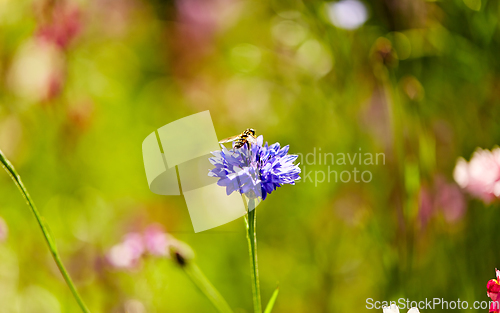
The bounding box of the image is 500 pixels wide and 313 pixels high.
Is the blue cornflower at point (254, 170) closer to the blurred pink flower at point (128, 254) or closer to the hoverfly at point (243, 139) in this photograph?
the hoverfly at point (243, 139)

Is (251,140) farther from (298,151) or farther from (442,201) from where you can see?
(298,151)

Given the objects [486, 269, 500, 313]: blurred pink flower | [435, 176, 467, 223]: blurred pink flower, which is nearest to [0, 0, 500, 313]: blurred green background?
[435, 176, 467, 223]: blurred pink flower

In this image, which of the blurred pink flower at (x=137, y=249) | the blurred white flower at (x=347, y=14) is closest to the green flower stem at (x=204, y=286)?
the blurred pink flower at (x=137, y=249)

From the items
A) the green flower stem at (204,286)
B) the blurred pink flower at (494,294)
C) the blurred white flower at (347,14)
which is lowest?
the blurred pink flower at (494,294)

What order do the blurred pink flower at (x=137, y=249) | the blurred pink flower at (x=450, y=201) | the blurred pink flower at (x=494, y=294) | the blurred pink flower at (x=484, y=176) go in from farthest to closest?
the blurred pink flower at (x=450, y=201), the blurred pink flower at (x=137, y=249), the blurred pink flower at (x=484, y=176), the blurred pink flower at (x=494, y=294)

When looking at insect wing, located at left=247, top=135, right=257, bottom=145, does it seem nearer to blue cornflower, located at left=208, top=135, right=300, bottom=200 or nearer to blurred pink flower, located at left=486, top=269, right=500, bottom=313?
blue cornflower, located at left=208, top=135, right=300, bottom=200

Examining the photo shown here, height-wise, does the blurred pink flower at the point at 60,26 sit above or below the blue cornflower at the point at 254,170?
above

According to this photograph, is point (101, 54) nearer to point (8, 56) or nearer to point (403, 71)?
point (8, 56)
